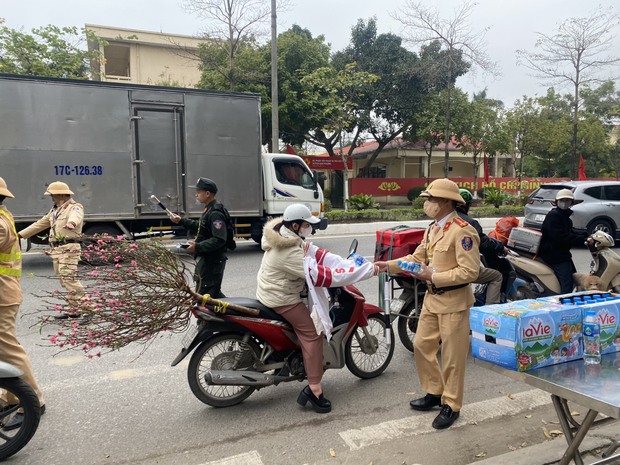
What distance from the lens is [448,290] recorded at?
336 cm

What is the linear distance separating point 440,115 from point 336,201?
7.13 meters

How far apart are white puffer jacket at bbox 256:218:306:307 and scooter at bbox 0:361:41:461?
5.14 feet

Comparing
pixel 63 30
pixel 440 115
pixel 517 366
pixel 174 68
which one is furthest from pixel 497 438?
pixel 174 68

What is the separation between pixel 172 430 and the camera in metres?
3.36

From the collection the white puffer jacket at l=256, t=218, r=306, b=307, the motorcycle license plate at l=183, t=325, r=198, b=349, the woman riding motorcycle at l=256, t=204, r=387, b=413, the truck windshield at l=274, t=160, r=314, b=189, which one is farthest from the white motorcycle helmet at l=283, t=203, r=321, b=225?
the truck windshield at l=274, t=160, r=314, b=189

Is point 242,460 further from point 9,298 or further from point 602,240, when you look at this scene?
point 602,240

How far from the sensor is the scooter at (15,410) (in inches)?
114

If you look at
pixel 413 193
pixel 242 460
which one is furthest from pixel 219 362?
pixel 413 193

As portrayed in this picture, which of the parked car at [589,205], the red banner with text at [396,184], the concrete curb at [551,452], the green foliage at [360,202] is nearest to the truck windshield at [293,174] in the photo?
the parked car at [589,205]

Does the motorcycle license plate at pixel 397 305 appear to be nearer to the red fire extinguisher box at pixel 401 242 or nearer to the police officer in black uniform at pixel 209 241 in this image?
the red fire extinguisher box at pixel 401 242

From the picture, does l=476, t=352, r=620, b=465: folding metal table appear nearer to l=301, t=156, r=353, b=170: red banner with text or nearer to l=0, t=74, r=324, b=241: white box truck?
l=0, t=74, r=324, b=241: white box truck

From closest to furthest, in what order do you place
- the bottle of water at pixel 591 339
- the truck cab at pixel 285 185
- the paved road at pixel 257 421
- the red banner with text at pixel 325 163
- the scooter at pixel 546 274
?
the bottle of water at pixel 591 339 → the paved road at pixel 257 421 → the scooter at pixel 546 274 → the truck cab at pixel 285 185 → the red banner with text at pixel 325 163

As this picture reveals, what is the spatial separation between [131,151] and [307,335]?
24.4ft

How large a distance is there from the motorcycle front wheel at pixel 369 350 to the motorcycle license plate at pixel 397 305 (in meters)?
0.34
